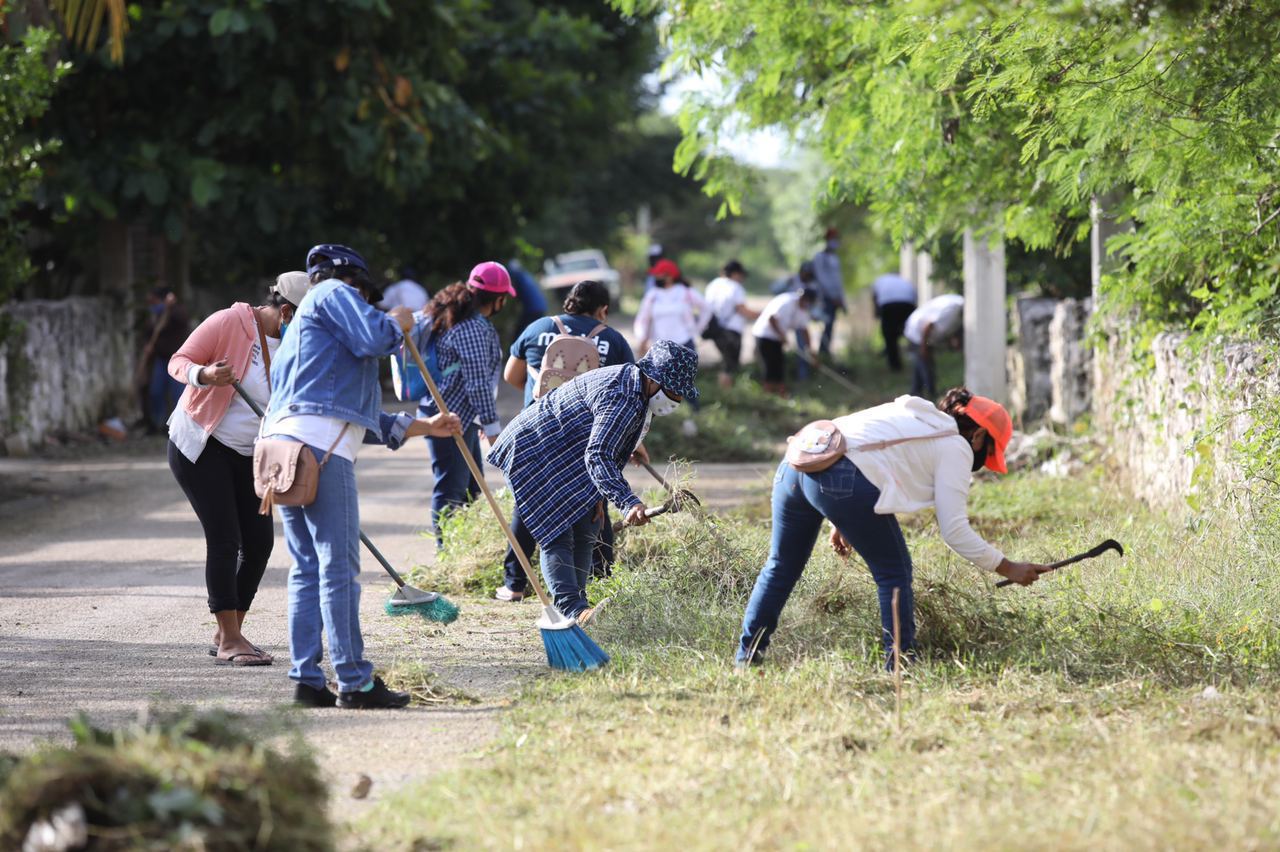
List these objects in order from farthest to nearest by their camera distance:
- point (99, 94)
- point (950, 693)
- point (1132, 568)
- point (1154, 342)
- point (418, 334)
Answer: point (99, 94), point (1154, 342), point (418, 334), point (1132, 568), point (950, 693)

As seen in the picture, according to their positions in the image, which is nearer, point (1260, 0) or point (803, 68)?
point (1260, 0)

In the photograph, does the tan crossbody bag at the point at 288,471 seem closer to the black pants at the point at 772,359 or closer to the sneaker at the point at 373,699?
the sneaker at the point at 373,699

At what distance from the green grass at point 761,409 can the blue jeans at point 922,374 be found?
0.49 m

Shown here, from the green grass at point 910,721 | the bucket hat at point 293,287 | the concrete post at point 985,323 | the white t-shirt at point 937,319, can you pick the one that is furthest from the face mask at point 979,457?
the white t-shirt at point 937,319

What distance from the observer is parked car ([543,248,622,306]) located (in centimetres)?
3888

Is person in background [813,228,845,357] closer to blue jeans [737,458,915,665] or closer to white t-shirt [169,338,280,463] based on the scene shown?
white t-shirt [169,338,280,463]

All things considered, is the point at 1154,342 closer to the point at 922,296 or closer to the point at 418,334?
the point at 418,334

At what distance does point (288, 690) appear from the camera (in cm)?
615

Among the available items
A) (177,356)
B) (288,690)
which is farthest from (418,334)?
(288,690)

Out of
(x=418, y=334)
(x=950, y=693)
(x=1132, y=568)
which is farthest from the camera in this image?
(x=418, y=334)

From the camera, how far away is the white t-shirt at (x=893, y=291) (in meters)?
20.8

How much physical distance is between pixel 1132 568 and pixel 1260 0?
2518mm

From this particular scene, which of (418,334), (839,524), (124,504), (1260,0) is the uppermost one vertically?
(1260,0)

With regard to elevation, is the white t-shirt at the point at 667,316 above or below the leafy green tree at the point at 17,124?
below
